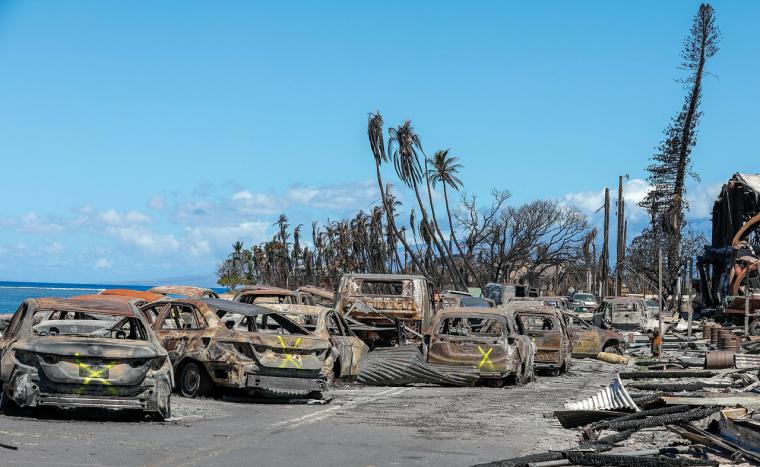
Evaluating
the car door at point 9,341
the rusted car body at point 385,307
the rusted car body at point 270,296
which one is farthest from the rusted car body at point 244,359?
the rusted car body at point 270,296

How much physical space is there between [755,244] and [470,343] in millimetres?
36072

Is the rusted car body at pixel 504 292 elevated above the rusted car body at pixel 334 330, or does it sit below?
above

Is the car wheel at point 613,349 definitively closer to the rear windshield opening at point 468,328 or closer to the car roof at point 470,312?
the rear windshield opening at point 468,328

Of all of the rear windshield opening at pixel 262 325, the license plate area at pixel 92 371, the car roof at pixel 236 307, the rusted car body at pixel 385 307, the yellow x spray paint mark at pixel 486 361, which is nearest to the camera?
the license plate area at pixel 92 371

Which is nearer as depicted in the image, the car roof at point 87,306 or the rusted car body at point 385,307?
the car roof at point 87,306

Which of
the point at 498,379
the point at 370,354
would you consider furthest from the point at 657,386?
the point at 370,354

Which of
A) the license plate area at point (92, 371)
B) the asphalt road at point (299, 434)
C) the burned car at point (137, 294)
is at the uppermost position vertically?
the burned car at point (137, 294)

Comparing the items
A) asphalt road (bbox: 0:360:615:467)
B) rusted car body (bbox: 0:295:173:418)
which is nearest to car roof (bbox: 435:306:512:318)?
asphalt road (bbox: 0:360:615:467)

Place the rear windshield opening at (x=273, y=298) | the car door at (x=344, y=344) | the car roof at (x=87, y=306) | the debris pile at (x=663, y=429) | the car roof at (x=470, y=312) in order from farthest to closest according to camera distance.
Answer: the rear windshield opening at (x=273, y=298) < the car roof at (x=470, y=312) < the car door at (x=344, y=344) < the car roof at (x=87, y=306) < the debris pile at (x=663, y=429)

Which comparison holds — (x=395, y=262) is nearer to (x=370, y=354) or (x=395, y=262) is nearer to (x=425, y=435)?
(x=370, y=354)

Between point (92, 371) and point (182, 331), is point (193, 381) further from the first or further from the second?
point (92, 371)

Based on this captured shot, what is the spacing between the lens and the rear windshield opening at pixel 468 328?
20672 millimetres

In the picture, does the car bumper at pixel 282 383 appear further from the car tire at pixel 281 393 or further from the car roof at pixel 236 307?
the car roof at pixel 236 307

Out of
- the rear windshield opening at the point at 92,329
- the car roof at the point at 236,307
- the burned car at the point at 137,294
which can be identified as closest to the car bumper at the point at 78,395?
the rear windshield opening at the point at 92,329
